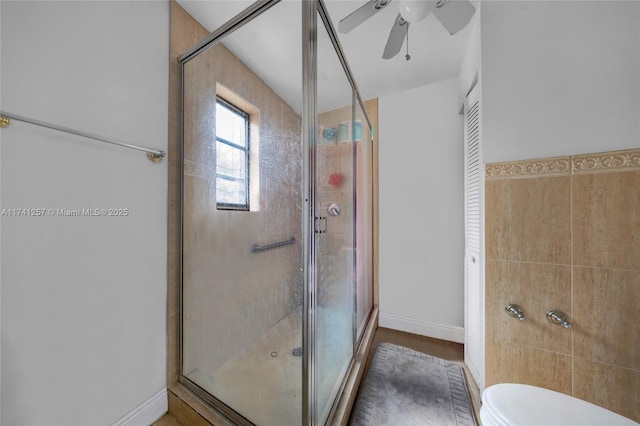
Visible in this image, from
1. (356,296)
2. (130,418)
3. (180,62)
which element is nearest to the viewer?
(130,418)

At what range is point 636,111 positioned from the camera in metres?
0.93

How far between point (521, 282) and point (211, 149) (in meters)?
1.71

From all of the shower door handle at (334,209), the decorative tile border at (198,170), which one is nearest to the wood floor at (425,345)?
the shower door handle at (334,209)

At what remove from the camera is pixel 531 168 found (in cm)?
111

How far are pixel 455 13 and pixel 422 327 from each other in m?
2.25

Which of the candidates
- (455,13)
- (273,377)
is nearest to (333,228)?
(273,377)

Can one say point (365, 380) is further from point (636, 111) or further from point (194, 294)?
point (636, 111)

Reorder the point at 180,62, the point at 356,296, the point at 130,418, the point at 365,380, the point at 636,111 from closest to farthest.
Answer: the point at 636,111 < the point at 130,418 < the point at 180,62 < the point at 365,380 < the point at 356,296

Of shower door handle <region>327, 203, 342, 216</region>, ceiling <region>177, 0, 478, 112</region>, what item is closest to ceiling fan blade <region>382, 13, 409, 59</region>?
ceiling <region>177, 0, 478, 112</region>

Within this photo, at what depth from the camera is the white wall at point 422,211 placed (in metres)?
1.96

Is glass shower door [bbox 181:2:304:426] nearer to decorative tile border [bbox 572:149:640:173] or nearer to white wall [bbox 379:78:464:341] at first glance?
decorative tile border [bbox 572:149:640:173]

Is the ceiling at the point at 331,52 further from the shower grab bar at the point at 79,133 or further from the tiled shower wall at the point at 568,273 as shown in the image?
the tiled shower wall at the point at 568,273

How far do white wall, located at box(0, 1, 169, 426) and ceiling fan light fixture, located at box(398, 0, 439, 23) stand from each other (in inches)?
49.4

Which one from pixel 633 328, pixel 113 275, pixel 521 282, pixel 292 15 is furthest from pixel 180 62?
pixel 633 328
